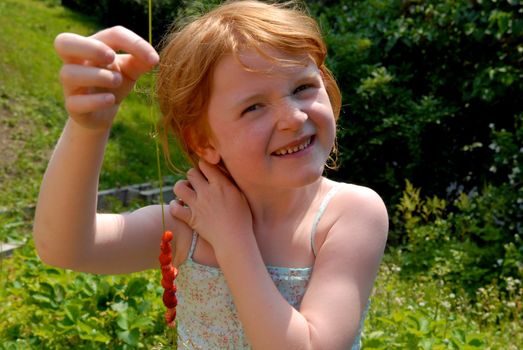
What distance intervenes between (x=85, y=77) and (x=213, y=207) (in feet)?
1.61

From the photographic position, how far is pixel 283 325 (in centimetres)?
161

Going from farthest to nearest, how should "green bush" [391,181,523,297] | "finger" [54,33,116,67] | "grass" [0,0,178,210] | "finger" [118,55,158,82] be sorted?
"grass" [0,0,178,210] < "green bush" [391,181,523,297] < "finger" [118,55,158,82] < "finger" [54,33,116,67]

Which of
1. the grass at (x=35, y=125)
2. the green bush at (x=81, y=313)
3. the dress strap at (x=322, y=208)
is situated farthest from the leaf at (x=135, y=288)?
the grass at (x=35, y=125)

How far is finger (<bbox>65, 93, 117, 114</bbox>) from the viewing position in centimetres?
144

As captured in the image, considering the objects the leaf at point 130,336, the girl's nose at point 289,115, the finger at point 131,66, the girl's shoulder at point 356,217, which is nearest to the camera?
the finger at point 131,66

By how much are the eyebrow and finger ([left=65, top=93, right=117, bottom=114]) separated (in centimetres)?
32

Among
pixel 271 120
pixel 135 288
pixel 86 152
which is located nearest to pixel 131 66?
pixel 86 152

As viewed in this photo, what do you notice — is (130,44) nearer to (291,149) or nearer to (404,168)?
(291,149)

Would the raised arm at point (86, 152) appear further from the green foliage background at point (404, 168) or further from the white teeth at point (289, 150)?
the green foliage background at point (404, 168)

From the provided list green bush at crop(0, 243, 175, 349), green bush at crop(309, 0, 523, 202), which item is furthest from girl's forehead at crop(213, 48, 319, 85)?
green bush at crop(309, 0, 523, 202)

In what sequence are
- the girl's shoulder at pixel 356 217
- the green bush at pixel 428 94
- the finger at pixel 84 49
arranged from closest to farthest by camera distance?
the finger at pixel 84 49 < the girl's shoulder at pixel 356 217 < the green bush at pixel 428 94

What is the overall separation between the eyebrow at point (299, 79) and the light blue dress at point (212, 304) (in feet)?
1.03

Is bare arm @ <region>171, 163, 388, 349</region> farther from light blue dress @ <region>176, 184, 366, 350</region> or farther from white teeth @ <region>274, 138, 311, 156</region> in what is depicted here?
white teeth @ <region>274, 138, 311, 156</region>

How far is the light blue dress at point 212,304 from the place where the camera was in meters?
1.85
